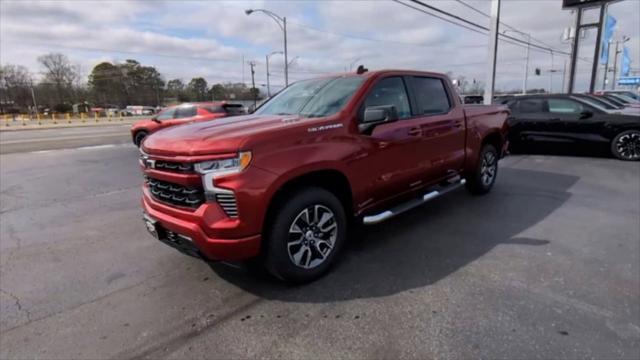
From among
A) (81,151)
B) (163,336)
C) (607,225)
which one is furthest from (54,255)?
(81,151)

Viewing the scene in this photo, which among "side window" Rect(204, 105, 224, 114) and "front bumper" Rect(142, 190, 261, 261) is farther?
"side window" Rect(204, 105, 224, 114)

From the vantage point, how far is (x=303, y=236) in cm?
327

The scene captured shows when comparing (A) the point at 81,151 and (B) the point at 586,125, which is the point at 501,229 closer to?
(B) the point at 586,125

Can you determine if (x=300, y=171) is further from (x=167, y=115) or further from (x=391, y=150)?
(x=167, y=115)

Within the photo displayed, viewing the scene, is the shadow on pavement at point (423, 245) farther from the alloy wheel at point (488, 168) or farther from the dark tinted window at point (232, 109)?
the dark tinted window at point (232, 109)

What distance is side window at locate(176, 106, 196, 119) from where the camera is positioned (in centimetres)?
1428

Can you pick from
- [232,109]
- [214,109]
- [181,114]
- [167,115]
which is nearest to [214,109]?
[214,109]

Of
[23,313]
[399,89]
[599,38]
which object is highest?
[599,38]

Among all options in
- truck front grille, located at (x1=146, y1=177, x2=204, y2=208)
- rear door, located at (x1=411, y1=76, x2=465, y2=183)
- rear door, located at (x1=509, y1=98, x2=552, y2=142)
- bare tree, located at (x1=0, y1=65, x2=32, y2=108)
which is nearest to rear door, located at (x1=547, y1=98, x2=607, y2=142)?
rear door, located at (x1=509, y1=98, x2=552, y2=142)

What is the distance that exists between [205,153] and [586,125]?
10092 millimetres

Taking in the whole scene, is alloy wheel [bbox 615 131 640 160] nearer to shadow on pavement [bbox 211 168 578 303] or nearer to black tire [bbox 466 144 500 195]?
shadow on pavement [bbox 211 168 578 303]

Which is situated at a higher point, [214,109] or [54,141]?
[214,109]

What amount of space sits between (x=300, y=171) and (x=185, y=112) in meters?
12.6

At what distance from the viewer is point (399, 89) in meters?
4.32
